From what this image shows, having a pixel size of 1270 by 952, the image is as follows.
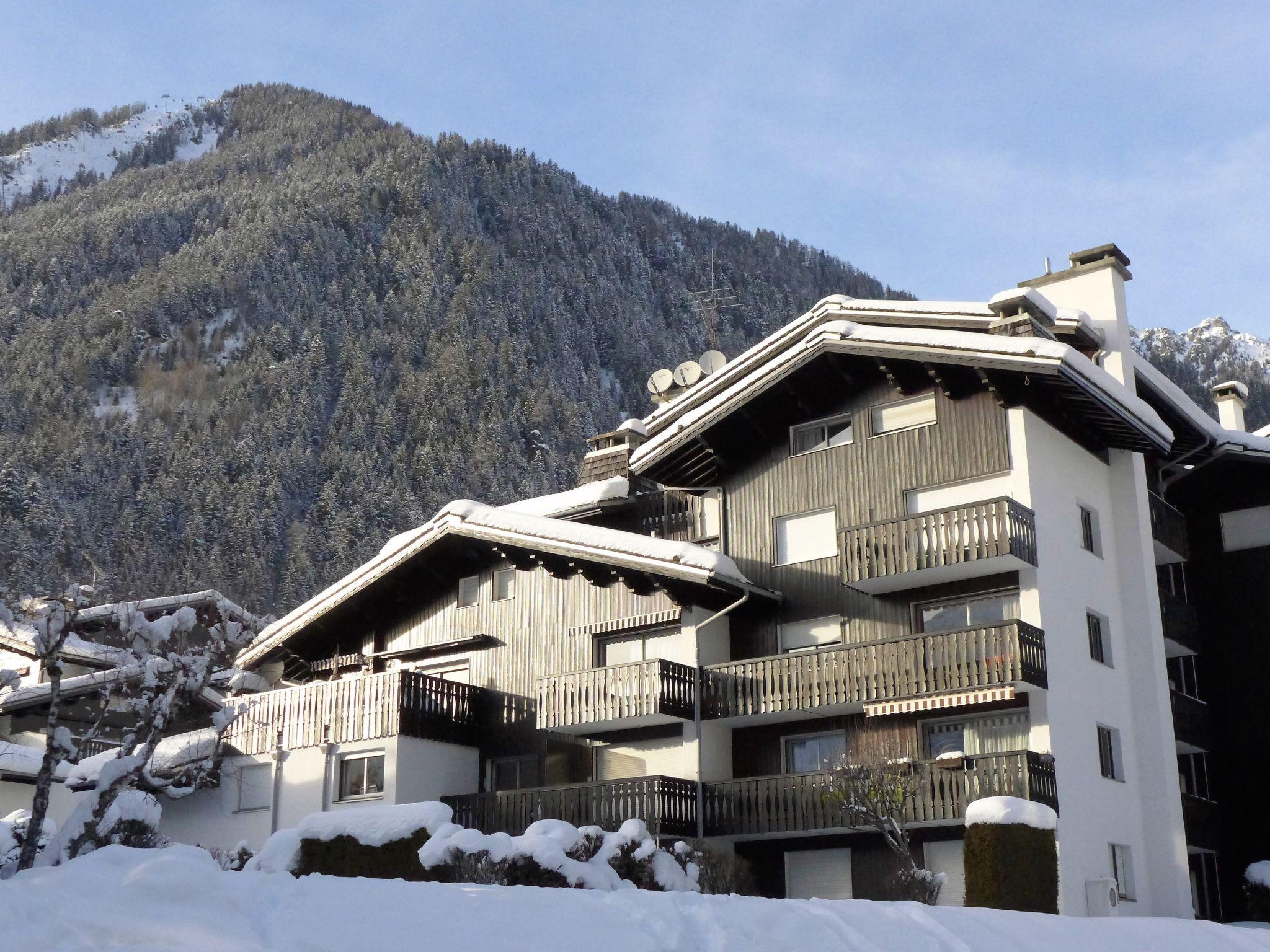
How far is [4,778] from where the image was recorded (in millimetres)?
34688

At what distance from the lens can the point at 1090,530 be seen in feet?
90.6

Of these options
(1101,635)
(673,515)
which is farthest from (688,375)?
(1101,635)

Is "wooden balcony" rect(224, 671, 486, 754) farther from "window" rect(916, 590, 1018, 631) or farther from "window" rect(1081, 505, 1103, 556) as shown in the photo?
"window" rect(1081, 505, 1103, 556)

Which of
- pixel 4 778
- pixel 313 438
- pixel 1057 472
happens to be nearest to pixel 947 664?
pixel 1057 472

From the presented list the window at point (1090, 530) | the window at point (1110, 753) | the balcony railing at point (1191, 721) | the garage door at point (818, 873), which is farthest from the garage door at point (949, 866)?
the window at point (1090, 530)

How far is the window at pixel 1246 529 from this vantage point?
30.2 meters

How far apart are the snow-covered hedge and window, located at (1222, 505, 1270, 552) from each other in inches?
646

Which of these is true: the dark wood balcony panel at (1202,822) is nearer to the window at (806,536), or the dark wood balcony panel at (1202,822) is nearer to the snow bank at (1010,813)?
the snow bank at (1010,813)

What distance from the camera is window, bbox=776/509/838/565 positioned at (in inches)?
1104

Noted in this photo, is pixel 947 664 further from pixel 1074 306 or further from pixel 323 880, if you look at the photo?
pixel 323 880

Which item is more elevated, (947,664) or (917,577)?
(917,577)

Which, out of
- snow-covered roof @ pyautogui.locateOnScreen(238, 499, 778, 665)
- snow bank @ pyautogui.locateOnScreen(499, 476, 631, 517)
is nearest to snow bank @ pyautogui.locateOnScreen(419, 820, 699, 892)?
snow-covered roof @ pyautogui.locateOnScreen(238, 499, 778, 665)

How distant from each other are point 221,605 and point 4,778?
13.8 m

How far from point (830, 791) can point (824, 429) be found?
25.3 feet
